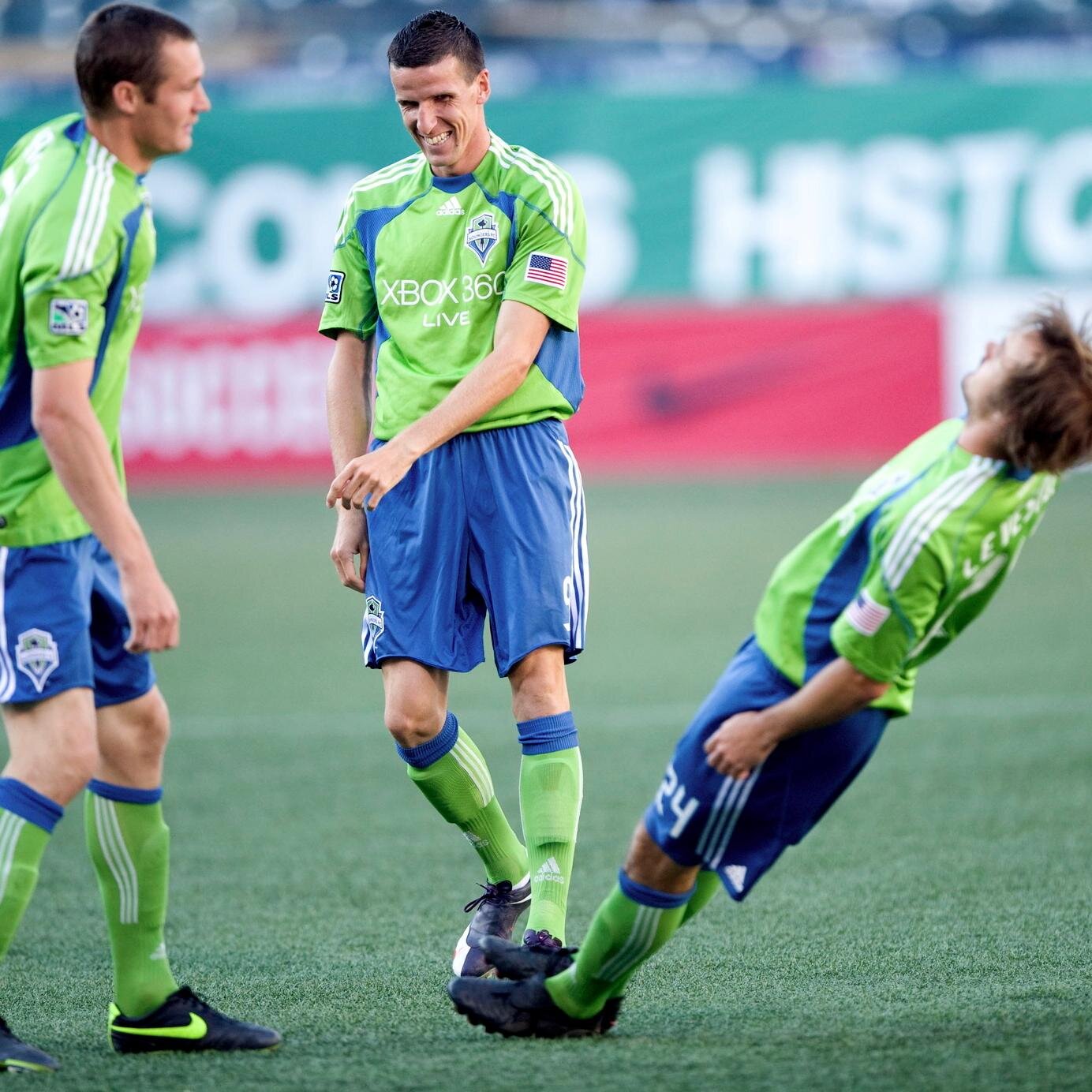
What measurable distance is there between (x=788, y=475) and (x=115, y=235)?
12219mm

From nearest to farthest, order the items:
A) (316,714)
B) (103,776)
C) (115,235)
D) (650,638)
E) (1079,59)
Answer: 1. (115,235)
2. (103,776)
3. (316,714)
4. (650,638)
5. (1079,59)

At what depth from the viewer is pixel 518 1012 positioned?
11.0ft

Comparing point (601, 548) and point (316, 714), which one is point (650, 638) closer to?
point (316, 714)

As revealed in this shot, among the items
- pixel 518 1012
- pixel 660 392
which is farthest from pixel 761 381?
pixel 518 1012

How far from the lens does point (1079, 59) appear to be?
16.9m

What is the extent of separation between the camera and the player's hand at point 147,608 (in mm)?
3023

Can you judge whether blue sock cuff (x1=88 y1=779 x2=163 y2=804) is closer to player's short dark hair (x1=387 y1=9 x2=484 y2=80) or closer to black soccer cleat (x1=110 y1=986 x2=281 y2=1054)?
black soccer cleat (x1=110 y1=986 x2=281 y2=1054)

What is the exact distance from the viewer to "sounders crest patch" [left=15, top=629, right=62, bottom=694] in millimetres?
3111

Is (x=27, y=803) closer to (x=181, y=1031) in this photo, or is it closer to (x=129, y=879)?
(x=129, y=879)

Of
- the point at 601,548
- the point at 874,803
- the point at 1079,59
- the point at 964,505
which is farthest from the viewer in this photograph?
the point at 1079,59

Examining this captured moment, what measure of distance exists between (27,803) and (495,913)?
1286 millimetres

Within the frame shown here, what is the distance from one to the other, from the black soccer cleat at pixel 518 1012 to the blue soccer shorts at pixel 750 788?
0.45 m

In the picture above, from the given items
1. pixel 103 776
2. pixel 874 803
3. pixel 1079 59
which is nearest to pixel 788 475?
pixel 1079 59

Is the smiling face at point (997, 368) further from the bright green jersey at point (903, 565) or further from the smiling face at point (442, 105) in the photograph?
the smiling face at point (442, 105)
